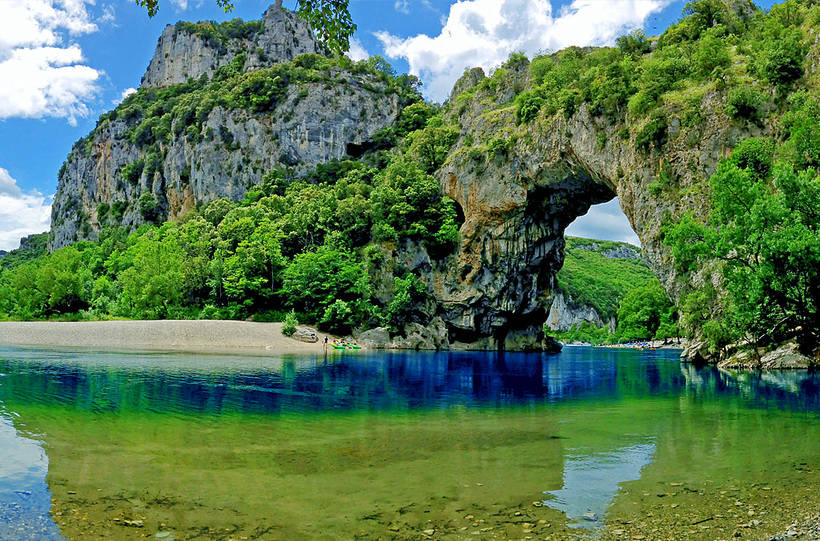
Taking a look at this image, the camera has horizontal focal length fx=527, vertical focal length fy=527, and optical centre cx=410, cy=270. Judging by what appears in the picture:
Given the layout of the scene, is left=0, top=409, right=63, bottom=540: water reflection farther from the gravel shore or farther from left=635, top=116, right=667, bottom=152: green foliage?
left=635, top=116, right=667, bottom=152: green foliage

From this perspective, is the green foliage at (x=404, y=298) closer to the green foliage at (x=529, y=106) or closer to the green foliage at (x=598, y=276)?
the green foliage at (x=529, y=106)

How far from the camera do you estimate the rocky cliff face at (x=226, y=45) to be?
350 ft

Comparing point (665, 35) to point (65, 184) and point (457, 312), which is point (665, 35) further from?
point (65, 184)

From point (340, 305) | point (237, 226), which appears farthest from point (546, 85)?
point (237, 226)

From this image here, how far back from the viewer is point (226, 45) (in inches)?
4395

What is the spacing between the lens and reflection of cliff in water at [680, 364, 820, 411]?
1617 cm

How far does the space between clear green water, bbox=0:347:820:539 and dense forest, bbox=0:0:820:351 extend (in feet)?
25.7

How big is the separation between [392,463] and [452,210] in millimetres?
47967

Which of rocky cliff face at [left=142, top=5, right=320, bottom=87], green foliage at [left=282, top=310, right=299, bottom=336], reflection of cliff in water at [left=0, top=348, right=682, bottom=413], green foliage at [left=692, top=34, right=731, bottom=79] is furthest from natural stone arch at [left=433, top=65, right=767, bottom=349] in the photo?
rocky cliff face at [left=142, top=5, right=320, bottom=87]

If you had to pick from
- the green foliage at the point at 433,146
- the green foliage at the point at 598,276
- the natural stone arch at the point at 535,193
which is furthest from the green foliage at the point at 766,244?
the green foliage at the point at 598,276

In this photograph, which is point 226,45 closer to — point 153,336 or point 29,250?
point 29,250

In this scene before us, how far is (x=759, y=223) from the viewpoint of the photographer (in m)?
21.4

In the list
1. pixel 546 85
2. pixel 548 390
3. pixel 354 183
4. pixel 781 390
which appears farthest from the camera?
pixel 354 183

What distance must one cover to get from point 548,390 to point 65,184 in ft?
400
